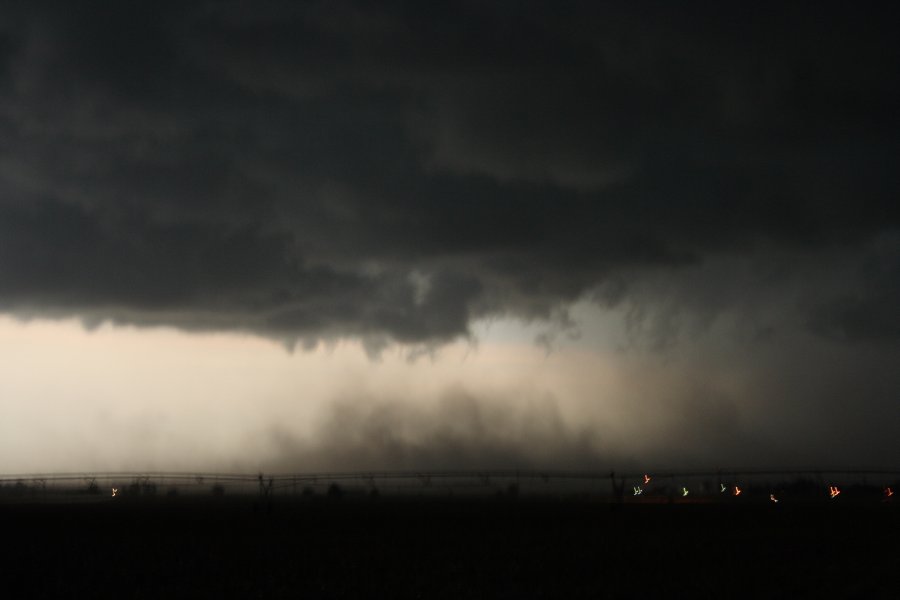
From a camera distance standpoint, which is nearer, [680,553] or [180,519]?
[680,553]

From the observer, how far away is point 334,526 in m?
56.2

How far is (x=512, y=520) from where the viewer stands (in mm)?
61125

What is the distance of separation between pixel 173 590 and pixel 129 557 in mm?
9224

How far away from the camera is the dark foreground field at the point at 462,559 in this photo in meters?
30.3

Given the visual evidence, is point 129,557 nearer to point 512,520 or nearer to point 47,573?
point 47,573

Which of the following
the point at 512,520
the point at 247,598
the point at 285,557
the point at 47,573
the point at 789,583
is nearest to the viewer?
the point at 247,598

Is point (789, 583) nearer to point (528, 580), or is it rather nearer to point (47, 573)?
point (528, 580)

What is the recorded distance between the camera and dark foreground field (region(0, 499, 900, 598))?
30.3 m

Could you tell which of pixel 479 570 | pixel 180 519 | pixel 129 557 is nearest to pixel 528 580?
pixel 479 570

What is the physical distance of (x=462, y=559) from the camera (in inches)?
1475

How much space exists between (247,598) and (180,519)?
39.8 metres

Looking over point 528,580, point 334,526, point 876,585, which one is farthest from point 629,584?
point 334,526

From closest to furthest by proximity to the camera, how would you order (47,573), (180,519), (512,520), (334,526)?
1. (47,573)
2. (334,526)
3. (512,520)
4. (180,519)

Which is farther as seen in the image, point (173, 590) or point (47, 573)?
point (47, 573)
